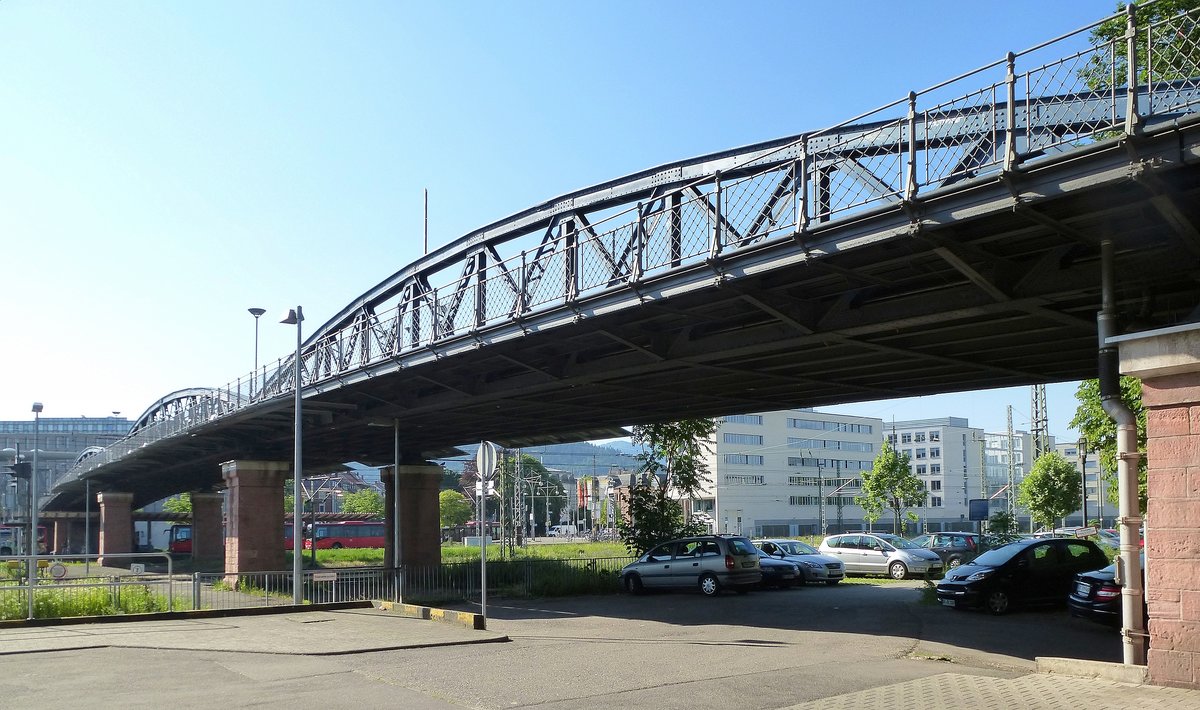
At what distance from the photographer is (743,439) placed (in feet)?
A: 339

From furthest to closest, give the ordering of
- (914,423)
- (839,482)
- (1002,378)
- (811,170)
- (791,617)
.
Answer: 1. (914,423)
2. (839,482)
3. (1002,378)
4. (791,617)
5. (811,170)

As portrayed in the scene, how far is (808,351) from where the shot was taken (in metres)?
17.6

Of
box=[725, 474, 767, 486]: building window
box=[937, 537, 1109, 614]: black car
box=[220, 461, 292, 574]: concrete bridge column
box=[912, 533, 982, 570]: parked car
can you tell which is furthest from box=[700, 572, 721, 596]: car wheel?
box=[725, 474, 767, 486]: building window

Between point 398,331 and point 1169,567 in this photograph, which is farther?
point 398,331

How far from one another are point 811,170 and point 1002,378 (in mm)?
10185

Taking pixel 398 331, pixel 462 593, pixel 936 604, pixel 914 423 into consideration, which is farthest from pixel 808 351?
pixel 914 423

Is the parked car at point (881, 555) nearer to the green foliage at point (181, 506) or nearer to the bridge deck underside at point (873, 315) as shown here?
the bridge deck underside at point (873, 315)

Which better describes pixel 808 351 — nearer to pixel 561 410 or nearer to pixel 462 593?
pixel 561 410

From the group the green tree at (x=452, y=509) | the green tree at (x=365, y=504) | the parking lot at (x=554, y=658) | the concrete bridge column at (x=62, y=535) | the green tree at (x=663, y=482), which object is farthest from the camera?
the green tree at (x=452, y=509)

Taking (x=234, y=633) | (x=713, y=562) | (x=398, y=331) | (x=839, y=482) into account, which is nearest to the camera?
(x=234, y=633)

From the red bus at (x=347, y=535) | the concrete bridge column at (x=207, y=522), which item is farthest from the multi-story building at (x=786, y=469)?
the concrete bridge column at (x=207, y=522)

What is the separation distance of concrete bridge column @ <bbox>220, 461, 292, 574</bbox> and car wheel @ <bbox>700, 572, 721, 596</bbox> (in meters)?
18.3

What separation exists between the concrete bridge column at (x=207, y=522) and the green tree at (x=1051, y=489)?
51177 millimetres

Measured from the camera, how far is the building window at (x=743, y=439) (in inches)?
4008
